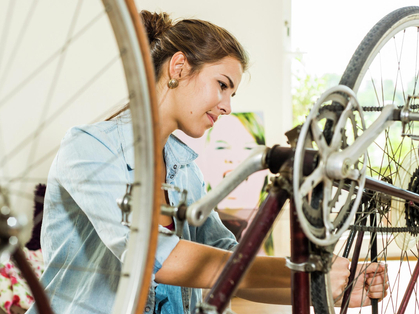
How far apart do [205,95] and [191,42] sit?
0.14m

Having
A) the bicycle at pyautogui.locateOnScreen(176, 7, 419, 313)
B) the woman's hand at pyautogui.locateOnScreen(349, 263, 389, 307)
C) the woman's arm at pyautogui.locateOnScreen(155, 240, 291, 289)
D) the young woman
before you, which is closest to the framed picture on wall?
the young woman

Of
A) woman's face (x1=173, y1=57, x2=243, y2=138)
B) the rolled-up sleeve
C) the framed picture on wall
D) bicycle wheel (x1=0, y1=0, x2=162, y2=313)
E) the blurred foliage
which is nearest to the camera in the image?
the rolled-up sleeve

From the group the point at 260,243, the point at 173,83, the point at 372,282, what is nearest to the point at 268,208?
the point at 260,243

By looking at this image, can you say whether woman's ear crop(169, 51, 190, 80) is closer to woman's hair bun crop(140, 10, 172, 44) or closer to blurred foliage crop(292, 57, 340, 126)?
woman's hair bun crop(140, 10, 172, 44)

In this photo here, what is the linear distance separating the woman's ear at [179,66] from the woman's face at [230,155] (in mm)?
2082

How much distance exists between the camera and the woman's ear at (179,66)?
3.66 feet

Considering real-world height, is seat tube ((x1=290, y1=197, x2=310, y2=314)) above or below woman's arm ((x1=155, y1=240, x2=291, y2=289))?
above

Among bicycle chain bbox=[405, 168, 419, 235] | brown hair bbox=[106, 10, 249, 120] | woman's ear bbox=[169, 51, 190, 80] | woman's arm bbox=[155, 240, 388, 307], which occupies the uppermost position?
brown hair bbox=[106, 10, 249, 120]

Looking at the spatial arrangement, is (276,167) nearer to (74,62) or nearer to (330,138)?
(330,138)

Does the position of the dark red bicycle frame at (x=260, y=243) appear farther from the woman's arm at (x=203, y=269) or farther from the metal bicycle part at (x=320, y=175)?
the woman's arm at (x=203, y=269)

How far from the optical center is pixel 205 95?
1.08m

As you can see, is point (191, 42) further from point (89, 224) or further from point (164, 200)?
point (89, 224)

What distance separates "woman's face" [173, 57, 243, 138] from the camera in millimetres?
1089

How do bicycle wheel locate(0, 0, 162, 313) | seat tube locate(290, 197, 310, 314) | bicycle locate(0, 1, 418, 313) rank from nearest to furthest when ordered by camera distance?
bicycle locate(0, 1, 418, 313) < seat tube locate(290, 197, 310, 314) < bicycle wheel locate(0, 0, 162, 313)
